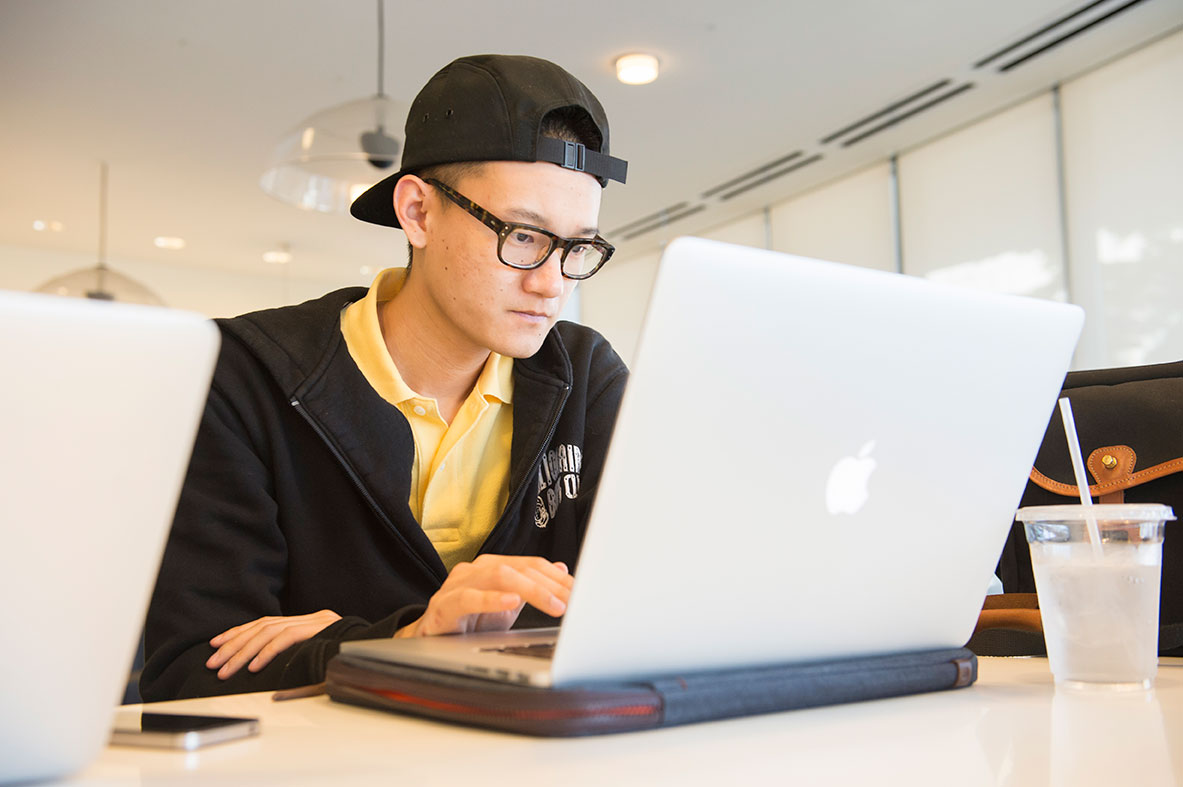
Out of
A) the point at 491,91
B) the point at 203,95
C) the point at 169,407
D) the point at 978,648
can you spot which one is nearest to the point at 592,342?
the point at 491,91

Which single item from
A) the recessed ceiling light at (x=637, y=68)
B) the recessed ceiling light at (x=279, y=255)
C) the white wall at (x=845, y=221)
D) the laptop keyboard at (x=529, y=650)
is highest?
the recessed ceiling light at (x=637, y=68)

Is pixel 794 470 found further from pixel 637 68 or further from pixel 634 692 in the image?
pixel 637 68

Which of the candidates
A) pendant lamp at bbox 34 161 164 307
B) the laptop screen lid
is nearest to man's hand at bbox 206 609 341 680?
the laptop screen lid

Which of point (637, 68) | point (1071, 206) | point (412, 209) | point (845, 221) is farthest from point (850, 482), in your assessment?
point (845, 221)

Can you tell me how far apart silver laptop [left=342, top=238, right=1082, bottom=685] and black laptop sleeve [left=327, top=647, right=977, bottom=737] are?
13 mm

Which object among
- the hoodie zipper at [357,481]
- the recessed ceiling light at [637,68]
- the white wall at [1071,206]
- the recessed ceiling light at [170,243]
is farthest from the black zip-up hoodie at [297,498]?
the recessed ceiling light at [170,243]

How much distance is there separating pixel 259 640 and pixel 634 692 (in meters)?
0.52

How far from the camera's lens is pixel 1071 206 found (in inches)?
174

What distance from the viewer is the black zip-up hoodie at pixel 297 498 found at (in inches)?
45.1

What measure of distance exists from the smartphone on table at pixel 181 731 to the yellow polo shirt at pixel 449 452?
2.36 feet

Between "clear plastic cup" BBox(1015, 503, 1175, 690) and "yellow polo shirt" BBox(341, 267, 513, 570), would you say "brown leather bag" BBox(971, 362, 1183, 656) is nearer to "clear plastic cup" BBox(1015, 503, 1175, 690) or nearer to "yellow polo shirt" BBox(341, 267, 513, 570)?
"clear plastic cup" BBox(1015, 503, 1175, 690)

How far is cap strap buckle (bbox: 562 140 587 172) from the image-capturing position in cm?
135

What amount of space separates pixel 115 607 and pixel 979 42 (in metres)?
4.10

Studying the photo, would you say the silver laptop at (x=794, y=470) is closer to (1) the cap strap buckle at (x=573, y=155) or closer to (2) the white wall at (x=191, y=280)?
(1) the cap strap buckle at (x=573, y=155)
